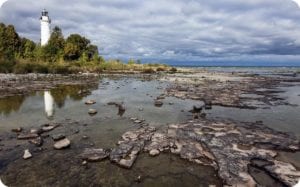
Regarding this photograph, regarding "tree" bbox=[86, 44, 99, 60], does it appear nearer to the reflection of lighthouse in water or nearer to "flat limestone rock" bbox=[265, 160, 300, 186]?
the reflection of lighthouse in water

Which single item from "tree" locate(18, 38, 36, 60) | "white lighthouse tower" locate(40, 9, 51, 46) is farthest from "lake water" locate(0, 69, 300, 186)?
"white lighthouse tower" locate(40, 9, 51, 46)

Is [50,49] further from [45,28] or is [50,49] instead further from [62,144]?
[62,144]

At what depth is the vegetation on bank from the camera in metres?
49.9

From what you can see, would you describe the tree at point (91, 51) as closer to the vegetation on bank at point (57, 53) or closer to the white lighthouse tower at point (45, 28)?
the vegetation on bank at point (57, 53)

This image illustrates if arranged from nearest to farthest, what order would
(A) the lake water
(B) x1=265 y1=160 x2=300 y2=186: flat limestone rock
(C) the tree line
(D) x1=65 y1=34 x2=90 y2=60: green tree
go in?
(B) x1=265 y1=160 x2=300 y2=186: flat limestone rock, (A) the lake water, (C) the tree line, (D) x1=65 y1=34 x2=90 y2=60: green tree

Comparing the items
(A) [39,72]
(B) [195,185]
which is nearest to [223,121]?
(B) [195,185]

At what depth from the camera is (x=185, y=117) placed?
13.4m

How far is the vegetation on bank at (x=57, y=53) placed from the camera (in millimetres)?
49903

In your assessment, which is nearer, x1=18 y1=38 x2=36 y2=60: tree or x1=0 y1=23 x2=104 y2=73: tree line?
x1=0 y1=23 x2=104 y2=73: tree line

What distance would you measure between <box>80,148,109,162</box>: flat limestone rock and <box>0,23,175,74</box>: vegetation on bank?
3853 centimetres

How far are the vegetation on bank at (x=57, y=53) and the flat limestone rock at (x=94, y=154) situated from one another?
3853 centimetres

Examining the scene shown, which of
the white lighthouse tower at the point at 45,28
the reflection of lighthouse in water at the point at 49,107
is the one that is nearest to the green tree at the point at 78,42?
the white lighthouse tower at the point at 45,28

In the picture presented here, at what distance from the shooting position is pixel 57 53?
192ft

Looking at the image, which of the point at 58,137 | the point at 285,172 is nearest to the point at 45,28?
the point at 58,137
